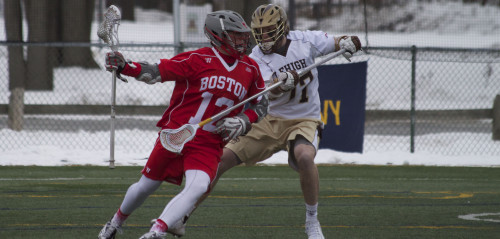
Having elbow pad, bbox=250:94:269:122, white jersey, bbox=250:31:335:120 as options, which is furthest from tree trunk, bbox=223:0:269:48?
elbow pad, bbox=250:94:269:122

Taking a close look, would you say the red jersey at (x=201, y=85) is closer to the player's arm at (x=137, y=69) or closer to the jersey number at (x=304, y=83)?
the player's arm at (x=137, y=69)

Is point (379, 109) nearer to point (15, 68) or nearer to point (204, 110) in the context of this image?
A: point (15, 68)

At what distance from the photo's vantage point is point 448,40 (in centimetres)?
3120

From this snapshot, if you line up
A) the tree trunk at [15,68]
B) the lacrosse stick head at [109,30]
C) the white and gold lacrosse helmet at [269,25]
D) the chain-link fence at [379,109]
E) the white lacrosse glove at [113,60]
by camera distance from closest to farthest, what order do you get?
the white lacrosse glove at [113,60]
the lacrosse stick head at [109,30]
the white and gold lacrosse helmet at [269,25]
the tree trunk at [15,68]
the chain-link fence at [379,109]

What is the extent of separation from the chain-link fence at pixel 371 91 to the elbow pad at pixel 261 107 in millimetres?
6915

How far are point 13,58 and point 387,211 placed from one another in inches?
575

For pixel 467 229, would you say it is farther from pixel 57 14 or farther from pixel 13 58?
pixel 57 14

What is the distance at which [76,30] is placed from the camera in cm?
2489

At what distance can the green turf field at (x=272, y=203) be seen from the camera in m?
6.66

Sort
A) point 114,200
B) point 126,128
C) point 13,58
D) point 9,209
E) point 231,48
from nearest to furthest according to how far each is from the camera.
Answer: point 231,48
point 9,209
point 114,200
point 126,128
point 13,58

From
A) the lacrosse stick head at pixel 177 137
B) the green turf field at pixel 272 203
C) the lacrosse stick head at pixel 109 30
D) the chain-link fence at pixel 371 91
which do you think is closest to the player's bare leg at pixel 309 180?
the green turf field at pixel 272 203

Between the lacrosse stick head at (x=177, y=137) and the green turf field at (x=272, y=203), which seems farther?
the green turf field at (x=272, y=203)

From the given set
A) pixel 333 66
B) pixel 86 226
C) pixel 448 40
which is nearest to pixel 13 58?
pixel 333 66

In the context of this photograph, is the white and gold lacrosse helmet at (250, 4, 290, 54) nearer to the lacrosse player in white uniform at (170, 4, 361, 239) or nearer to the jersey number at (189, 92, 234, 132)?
the lacrosse player in white uniform at (170, 4, 361, 239)
